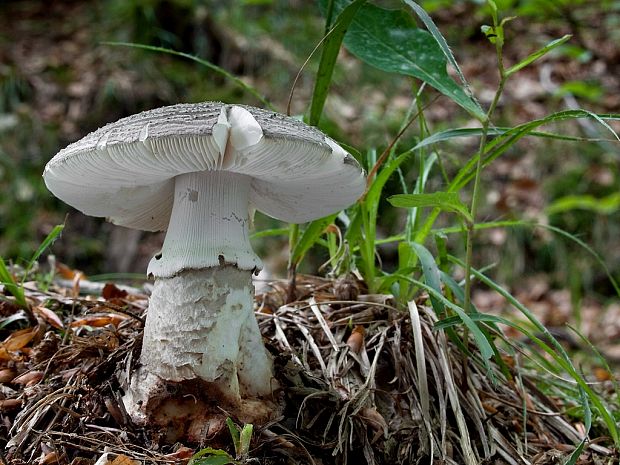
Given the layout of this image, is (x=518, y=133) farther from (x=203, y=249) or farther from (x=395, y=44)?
(x=203, y=249)

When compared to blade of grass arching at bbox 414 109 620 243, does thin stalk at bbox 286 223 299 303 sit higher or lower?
lower

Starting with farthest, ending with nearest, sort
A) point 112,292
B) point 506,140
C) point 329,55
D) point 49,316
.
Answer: point 112,292 → point 49,316 → point 506,140 → point 329,55

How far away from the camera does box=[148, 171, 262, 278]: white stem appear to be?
1.53m

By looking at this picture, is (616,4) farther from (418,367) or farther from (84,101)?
(418,367)

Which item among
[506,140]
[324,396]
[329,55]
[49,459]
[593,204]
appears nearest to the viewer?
[49,459]

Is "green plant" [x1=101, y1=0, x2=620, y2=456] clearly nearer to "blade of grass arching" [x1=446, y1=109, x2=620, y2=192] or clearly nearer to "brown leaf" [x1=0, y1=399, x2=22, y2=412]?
"blade of grass arching" [x1=446, y1=109, x2=620, y2=192]

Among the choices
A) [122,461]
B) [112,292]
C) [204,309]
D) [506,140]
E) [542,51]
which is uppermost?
[542,51]

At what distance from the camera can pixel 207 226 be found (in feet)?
5.13

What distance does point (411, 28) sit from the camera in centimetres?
181

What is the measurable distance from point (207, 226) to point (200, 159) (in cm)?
23

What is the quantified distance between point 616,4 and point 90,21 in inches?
213

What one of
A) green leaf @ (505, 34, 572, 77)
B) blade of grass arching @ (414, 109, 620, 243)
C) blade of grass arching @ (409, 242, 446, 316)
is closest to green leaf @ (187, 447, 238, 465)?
blade of grass arching @ (409, 242, 446, 316)

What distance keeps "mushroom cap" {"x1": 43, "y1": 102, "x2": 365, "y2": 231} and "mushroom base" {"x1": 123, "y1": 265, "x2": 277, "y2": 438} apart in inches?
11.4

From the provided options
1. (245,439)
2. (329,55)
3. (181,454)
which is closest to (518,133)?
(329,55)
